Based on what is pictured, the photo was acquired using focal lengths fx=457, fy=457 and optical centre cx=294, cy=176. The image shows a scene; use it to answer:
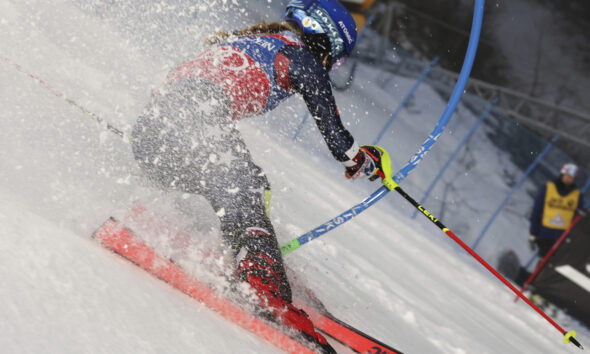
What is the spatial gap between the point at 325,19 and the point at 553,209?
18.9 feet

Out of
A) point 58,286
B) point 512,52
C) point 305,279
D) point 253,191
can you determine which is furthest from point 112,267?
point 512,52

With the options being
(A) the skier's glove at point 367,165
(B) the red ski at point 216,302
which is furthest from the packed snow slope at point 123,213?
(A) the skier's glove at point 367,165

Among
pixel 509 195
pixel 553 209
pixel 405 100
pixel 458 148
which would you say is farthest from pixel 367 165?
pixel 509 195

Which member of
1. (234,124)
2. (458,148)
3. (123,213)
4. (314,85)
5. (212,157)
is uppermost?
(458,148)

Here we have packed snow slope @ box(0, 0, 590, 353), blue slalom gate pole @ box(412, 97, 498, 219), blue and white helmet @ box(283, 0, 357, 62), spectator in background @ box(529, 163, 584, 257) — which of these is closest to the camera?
packed snow slope @ box(0, 0, 590, 353)

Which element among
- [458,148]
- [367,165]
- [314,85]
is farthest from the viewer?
[458,148]

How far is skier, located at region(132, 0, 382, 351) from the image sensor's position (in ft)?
6.09

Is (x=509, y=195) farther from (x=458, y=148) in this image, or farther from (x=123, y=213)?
(x=123, y=213)

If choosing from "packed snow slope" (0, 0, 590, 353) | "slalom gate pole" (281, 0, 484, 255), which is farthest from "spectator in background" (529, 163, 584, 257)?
"slalom gate pole" (281, 0, 484, 255)

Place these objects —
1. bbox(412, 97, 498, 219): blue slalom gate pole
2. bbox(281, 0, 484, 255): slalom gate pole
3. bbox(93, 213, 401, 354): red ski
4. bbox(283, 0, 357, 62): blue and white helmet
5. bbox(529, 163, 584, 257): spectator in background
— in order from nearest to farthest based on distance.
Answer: bbox(93, 213, 401, 354): red ski < bbox(283, 0, 357, 62): blue and white helmet < bbox(281, 0, 484, 255): slalom gate pole < bbox(529, 163, 584, 257): spectator in background < bbox(412, 97, 498, 219): blue slalom gate pole

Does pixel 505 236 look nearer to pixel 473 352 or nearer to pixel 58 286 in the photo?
pixel 473 352

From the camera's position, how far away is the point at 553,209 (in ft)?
21.0

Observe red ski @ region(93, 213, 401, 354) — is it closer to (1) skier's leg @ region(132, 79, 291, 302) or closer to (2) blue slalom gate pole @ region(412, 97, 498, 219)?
(1) skier's leg @ region(132, 79, 291, 302)

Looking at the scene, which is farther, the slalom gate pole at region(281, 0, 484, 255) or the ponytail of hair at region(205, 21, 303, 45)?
the slalom gate pole at region(281, 0, 484, 255)
